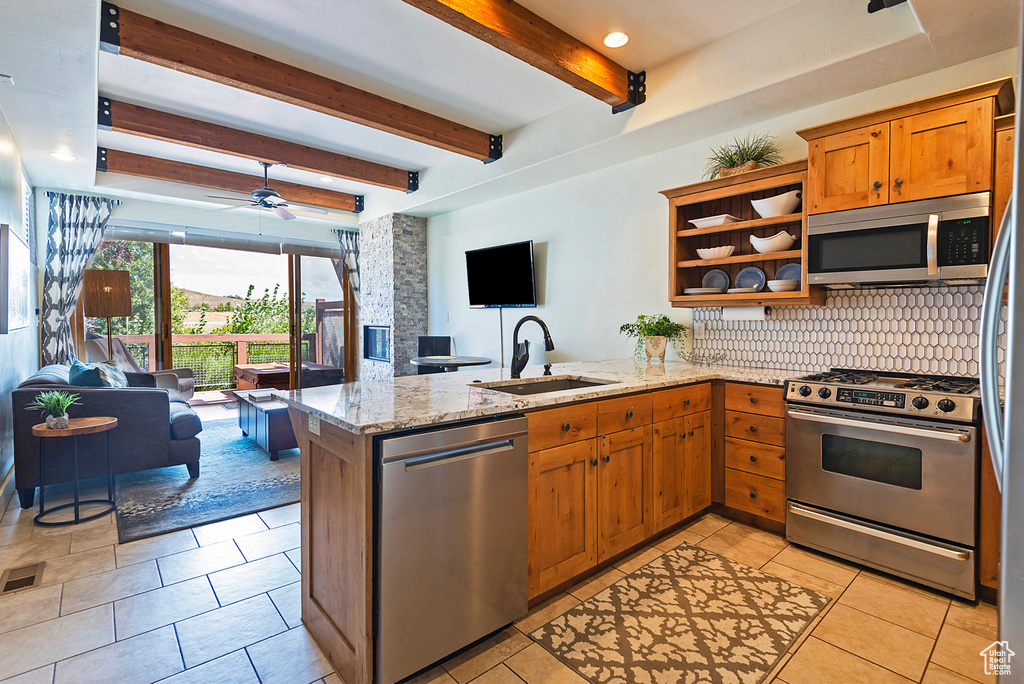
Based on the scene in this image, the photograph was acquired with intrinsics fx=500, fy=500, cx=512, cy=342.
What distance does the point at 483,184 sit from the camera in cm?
506

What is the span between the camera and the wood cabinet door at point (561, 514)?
6.89 feet

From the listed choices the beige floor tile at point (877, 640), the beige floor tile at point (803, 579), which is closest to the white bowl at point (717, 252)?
the beige floor tile at point (803, 579)

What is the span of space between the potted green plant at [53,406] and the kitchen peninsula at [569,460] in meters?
2.03

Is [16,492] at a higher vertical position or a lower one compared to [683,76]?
lower

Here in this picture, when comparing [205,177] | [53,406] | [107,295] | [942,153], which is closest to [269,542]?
[53,406]

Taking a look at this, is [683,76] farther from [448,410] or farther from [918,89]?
[448,410]

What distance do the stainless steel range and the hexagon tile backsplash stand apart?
0.16m

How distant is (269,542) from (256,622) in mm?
831

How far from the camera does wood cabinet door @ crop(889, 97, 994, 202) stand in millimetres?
2266

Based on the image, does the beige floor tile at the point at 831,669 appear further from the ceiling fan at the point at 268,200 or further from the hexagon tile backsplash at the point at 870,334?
the ceiling fan at the point at 268,200

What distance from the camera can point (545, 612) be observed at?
2170 millimetres

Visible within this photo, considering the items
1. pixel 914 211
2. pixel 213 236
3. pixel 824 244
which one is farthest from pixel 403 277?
pixel 914 211

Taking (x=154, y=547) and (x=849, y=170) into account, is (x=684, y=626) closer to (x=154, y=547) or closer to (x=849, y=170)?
(x=849, y=170)

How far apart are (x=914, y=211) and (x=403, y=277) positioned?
5405mm
